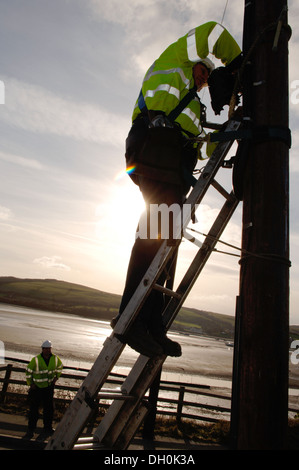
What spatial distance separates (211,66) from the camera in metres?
3.21

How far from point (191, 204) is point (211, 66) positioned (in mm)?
1480

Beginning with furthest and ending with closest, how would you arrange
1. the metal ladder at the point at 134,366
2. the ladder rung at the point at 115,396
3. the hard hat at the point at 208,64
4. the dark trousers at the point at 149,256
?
the hard hat at the point at 208,64, the dark trousers at the point at 149,256, the ladder rung at the point at 115,396, the metal ladder at the point at 134,366

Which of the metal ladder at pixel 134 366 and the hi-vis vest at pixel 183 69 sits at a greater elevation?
the hi-vis vest at pixel 183 69

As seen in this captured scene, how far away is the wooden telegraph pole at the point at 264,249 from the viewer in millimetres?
2219

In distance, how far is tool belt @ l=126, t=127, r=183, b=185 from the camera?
2.81 m

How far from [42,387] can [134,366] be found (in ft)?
23.9

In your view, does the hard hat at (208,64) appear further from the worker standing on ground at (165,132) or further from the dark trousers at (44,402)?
the dark trousers at (44,402)

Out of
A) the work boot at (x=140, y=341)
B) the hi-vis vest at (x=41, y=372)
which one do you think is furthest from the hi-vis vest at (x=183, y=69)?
the hi-vis vest at (x=41, y=372)

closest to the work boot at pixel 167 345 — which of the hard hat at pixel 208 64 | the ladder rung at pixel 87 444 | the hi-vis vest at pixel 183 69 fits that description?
the ladder rung at pixel 87 444

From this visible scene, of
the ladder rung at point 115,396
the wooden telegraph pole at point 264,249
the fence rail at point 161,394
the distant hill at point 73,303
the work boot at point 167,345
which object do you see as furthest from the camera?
the distant hill at point 73,303

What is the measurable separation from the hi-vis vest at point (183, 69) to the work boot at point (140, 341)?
6.33 ft

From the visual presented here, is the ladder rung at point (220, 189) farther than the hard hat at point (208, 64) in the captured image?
No
